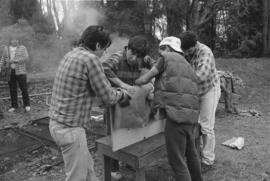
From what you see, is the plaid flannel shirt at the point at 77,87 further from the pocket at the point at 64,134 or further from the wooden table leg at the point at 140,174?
the wooden table leg at the point at 140,174

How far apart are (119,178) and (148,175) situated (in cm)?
38

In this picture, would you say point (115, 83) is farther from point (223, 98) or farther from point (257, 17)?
point (257, 17)

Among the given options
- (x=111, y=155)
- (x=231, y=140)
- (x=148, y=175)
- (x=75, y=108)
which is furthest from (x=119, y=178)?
(x=231, y=140)

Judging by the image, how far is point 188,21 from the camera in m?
12.5

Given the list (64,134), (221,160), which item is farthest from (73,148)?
(221,160)

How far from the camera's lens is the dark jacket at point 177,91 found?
2385 millimetres

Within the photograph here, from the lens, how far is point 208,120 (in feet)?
11.0

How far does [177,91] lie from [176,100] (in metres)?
0.08

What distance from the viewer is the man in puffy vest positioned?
2389 mm

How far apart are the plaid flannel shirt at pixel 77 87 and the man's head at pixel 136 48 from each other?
1.84 ft

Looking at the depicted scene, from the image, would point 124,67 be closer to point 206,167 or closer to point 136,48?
point 136,48

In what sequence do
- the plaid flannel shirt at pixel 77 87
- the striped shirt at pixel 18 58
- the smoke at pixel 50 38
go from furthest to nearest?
the smoke at pixel 50 38 → the striped shirt at pixel 18 58 → the plaid flannel shirt at pixel 77 87

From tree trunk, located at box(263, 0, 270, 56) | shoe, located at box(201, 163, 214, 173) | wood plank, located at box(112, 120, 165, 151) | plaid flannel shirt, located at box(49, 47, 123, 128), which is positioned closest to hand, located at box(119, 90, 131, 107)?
plaid flannel shirt, located at box(49, 47, 123, 128)

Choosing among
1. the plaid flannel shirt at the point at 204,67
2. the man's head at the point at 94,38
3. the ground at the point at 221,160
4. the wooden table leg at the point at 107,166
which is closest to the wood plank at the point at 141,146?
the wooden table leg at the point at 107,166
